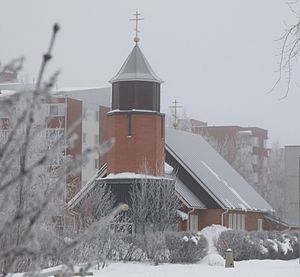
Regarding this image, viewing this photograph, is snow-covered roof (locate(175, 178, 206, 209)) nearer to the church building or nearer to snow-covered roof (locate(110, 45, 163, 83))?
the church building

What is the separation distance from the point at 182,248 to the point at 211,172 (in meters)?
17.6

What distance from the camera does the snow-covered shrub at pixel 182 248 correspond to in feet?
105

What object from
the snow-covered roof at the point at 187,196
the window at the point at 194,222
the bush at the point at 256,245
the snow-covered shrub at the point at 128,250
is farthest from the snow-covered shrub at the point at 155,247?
the window at the point at 194,222

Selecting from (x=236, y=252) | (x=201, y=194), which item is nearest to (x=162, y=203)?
(x=236, y=252)

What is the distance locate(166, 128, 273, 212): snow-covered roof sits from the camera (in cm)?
4619

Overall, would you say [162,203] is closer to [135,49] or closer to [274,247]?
[274,247]

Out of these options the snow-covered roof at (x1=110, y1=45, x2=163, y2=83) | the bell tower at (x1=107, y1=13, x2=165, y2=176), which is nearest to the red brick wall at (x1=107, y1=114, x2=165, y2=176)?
the bell tower at (x1=107, y1=13, x2=165, y2=176)

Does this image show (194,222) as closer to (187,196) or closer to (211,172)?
(187,196)

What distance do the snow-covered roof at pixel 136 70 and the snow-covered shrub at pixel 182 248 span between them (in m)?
12.0

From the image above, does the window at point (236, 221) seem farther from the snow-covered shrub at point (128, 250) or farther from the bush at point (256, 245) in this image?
the snow-covered shrub at point (128, 250)

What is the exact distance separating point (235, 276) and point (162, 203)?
1746 cm

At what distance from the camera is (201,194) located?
46.3m

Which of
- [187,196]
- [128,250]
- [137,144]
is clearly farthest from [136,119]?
[128,250]

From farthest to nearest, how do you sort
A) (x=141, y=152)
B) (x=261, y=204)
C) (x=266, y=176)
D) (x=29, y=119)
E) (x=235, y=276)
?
(x=266, y=176) < (x=261, y=204) < (x=141, y=152) < (x=235, y=276) < (x=29, y=119)
